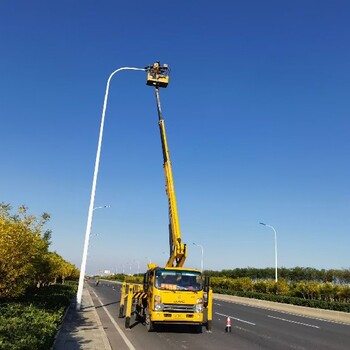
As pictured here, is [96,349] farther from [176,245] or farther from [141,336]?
[176,245]

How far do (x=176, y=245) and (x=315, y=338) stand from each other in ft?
20.2

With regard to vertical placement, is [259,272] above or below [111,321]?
above

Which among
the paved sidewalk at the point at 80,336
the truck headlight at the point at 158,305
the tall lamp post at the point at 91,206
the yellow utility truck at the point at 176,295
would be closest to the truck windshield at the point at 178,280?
the yellow utility truck at the point at 176,295

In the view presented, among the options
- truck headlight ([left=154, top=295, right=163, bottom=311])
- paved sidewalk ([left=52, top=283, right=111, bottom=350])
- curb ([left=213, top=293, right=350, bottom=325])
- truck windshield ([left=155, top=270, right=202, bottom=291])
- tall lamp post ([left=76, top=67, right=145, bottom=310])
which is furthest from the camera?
curb ([left=213, top=293, right=350, bottom=325])

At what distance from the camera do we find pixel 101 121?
2116 cm

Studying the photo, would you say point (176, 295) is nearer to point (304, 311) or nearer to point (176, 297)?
point (176, 297)

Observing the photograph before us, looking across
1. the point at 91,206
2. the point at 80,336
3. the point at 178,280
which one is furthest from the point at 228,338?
the point at 91,206

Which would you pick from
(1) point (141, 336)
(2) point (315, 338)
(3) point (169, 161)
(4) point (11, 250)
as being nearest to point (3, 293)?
(4) point (11, 250)

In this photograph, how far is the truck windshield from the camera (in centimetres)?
1398

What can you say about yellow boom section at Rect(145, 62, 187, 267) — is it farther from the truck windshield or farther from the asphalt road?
the asphalt road

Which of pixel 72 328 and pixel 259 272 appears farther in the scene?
pixel 259 272

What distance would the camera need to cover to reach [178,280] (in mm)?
14141

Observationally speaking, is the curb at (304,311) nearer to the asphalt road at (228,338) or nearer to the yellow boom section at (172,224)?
the asphalt road at (228,338)

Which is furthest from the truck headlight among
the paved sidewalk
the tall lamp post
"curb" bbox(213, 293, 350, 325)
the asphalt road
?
"curb" bbox(213, 293, 350, 325)
